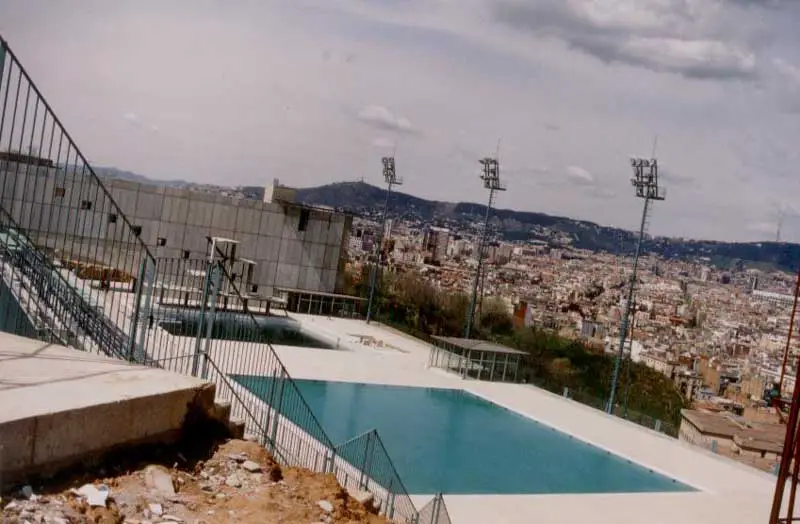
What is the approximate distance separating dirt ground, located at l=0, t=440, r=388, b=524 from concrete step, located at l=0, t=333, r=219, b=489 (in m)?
0.12

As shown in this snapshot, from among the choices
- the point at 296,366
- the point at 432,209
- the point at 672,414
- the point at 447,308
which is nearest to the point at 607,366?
the point at 672,414

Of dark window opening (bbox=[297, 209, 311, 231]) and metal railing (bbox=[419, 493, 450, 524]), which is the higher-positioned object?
dark window opening (bbox=[297, 209, 311, 231])

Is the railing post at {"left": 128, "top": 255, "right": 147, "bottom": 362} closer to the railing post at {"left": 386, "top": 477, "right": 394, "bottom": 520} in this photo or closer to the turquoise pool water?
the railing post at {"left": 386, "top": 477, "right": 394, "bottom": 520}

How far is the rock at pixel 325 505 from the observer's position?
5000mm

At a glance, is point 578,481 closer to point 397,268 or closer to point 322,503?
point 322,503

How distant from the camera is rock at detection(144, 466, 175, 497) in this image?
14.8ft

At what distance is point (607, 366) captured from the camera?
3656 cm

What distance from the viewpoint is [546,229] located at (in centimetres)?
8325

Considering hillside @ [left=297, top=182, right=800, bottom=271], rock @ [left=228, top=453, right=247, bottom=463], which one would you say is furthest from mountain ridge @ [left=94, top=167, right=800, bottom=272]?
rock @ [left=228, top=453, right=247, bottom=463]

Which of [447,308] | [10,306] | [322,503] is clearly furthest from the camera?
[447,308]

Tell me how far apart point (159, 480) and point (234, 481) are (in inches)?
21.8

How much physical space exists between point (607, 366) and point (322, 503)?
109ft

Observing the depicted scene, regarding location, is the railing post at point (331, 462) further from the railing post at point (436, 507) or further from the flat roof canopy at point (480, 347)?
the flat roof canopy at point (480, 347)

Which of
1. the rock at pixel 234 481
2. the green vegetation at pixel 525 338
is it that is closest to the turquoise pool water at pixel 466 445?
the rock at pixel 234 481
